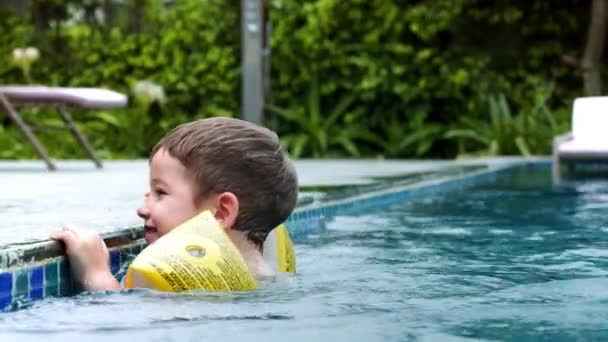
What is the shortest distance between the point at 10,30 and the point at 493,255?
10.0 meters

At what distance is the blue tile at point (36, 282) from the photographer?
3.17 metres

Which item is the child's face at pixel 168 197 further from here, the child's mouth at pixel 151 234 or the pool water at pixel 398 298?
the pool water at pixel 398 298

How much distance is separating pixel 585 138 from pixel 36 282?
279 inches

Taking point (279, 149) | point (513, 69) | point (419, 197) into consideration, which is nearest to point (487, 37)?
point (513, 69)

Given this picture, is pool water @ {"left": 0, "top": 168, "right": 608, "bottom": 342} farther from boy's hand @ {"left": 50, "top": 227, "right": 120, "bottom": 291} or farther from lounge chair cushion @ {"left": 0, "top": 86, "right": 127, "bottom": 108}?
lounge chair cushion @ {"left": 0, "top": 86, "right": 127, "bottom": 108}

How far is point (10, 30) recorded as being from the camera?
13.6m

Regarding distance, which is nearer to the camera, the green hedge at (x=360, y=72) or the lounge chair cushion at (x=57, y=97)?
the lounge chair cushion at (x=57, y=97)

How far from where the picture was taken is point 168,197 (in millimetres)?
3361

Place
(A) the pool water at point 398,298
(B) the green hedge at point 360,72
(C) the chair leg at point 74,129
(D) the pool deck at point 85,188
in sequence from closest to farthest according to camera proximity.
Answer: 1. (A) the pool water at point 398,298
2. (D) the pool deck at point 85,188
3. (C) the chair leg at point 74,129
4. (B) the green hedge at point 360,72

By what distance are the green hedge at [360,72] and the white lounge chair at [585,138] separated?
7.33 ft

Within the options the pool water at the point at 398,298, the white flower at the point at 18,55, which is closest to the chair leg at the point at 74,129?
the white flower at the point at 18,55

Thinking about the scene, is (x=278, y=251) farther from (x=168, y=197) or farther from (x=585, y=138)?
(x=585, y=138)

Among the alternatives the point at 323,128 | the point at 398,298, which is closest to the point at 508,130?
the point at 323,128

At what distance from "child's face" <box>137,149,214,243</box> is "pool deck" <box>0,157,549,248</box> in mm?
340
